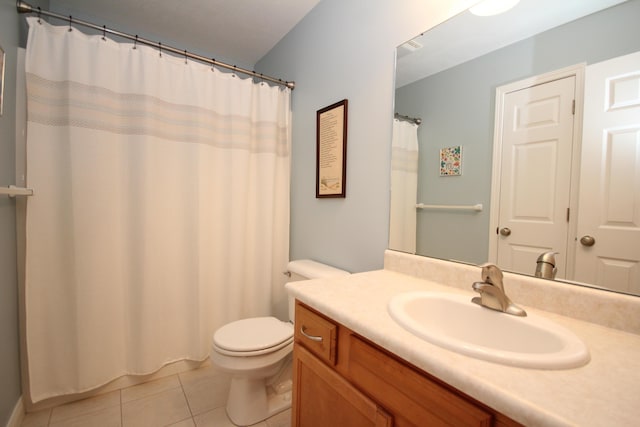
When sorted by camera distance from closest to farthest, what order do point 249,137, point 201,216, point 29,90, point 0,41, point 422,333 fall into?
point 422,333, point 0,41, point 29,90, point 201,216, point 249,137

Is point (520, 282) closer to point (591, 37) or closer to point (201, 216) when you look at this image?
point (591, 37)

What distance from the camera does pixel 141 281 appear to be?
159cm

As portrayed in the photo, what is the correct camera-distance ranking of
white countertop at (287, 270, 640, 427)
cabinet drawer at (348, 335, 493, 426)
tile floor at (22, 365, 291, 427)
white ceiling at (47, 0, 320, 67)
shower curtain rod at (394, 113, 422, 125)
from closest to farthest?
white countertop at (287, 270, 640, 427) → cabinet drawer at (348, 335, 493, 426) → shower curtain rod at (394, 113, 422, 125) → tile floor at (22, 365, 291, 427) → white ceiling at (47, 0, 320, 67)

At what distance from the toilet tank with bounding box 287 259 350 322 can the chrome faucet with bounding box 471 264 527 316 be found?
2.51 feet

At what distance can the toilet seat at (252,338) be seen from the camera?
130 cm

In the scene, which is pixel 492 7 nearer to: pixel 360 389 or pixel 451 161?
pixel 451 161

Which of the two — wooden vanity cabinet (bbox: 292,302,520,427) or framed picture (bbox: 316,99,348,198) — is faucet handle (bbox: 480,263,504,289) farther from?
framed picture (bbox: 316,99,348,198)

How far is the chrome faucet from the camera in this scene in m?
0.79

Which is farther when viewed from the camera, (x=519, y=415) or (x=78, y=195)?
(x=78, y=195)

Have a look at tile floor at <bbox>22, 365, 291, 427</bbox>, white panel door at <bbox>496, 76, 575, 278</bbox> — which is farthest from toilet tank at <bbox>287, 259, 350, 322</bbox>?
white panel door at <bbox>496, 76, 575, 278</bbox>

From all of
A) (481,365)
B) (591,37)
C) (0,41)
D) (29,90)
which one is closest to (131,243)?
(29,90)

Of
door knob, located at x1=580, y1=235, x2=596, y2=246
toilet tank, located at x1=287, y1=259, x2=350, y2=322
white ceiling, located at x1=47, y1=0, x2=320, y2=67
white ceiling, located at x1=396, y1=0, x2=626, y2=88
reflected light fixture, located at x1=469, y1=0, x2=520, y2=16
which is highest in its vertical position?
white ceiling, located at x1=47, y1=0, x2=320, y2=67

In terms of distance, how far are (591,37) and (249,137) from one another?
5.52ft

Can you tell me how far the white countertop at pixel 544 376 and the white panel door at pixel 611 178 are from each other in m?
0.17
